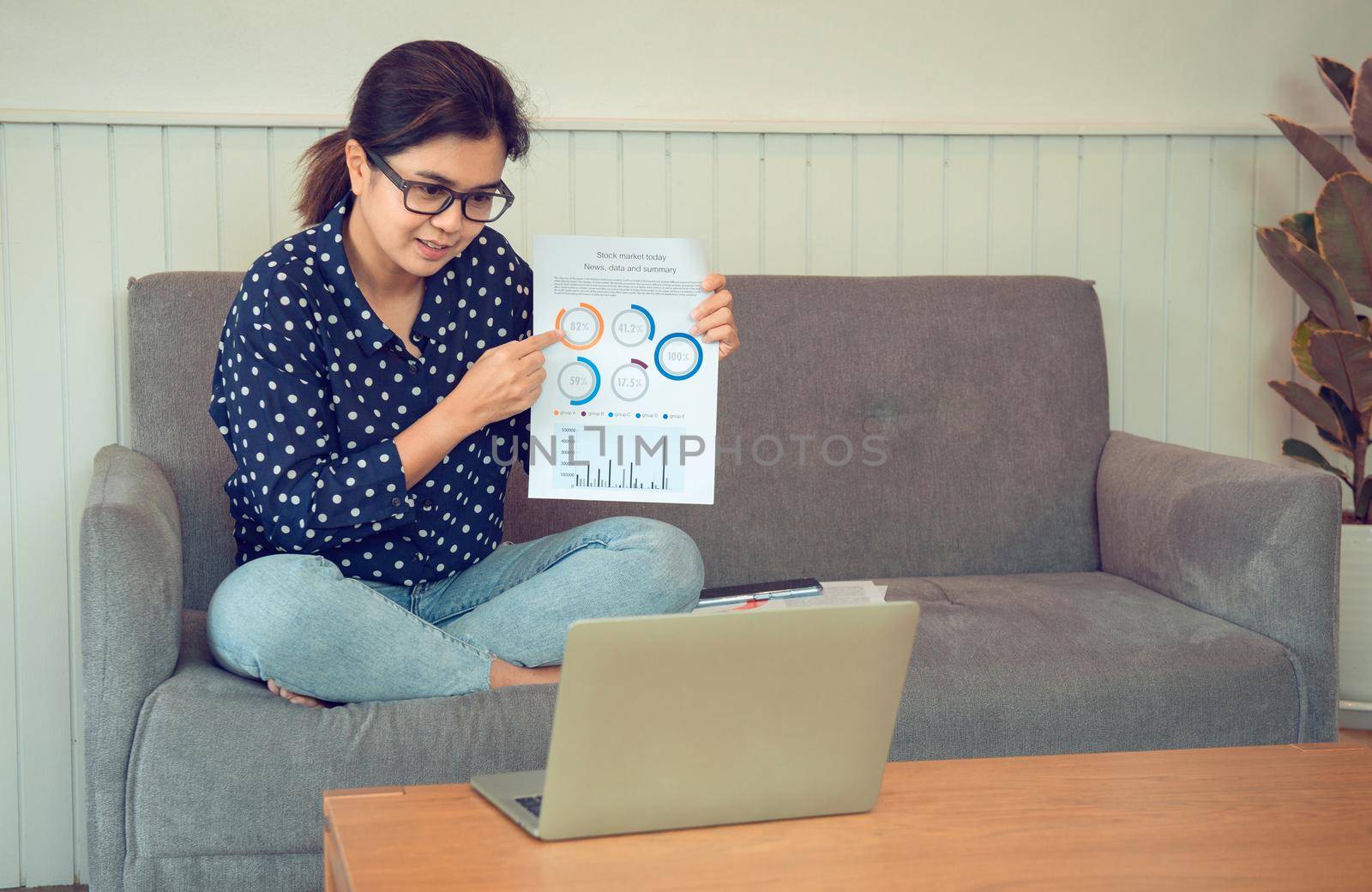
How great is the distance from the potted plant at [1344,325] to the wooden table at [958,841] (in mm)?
1335

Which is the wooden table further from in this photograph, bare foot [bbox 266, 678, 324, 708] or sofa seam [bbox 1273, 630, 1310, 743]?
sofa seam [bbox 1273, 630, 1310, 743]

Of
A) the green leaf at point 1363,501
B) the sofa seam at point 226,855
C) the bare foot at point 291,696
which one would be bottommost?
the sofa seam at point 226,855

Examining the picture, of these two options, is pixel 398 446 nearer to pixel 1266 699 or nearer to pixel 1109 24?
pixel 1266 699

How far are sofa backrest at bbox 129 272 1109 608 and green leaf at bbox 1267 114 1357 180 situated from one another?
0.58 meters

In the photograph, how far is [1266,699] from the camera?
166 centimetres

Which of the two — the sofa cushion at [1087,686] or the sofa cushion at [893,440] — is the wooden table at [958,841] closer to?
the sofa cushion at [1087,686]

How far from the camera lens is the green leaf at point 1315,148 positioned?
91.4 inches

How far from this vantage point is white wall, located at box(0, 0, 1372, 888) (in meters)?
2.15

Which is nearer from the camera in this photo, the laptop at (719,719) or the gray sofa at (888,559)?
the laptop at (719,719)

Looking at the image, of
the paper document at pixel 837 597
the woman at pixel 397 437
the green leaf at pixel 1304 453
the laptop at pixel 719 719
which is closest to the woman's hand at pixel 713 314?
the woman at pixel 397 437

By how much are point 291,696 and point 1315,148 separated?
2.06 m

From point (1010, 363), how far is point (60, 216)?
167cm

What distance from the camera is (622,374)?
1598mm

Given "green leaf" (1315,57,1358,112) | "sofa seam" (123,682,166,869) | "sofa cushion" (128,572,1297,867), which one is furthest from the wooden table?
"green leaf" (1315,57,1358,112)
